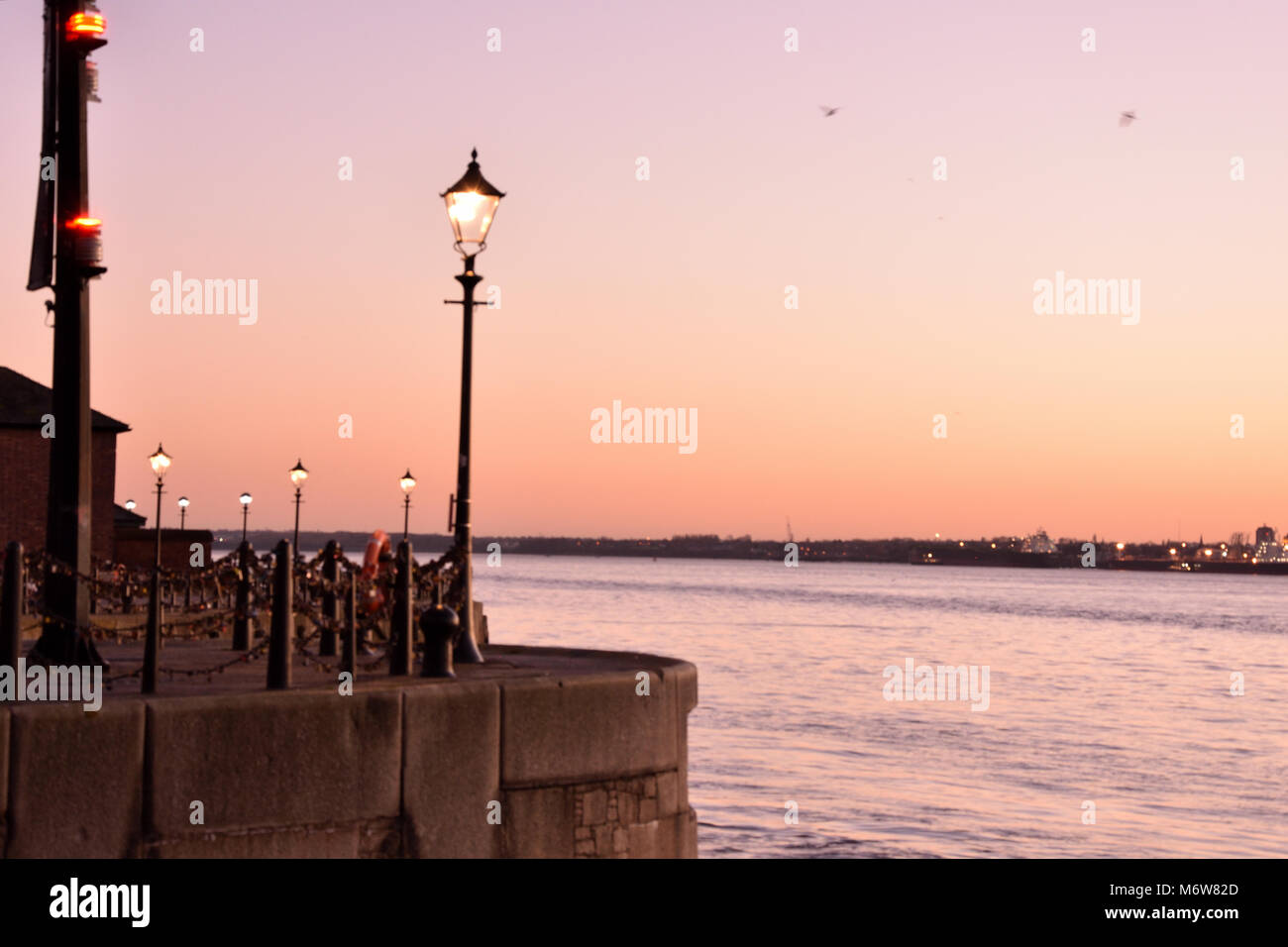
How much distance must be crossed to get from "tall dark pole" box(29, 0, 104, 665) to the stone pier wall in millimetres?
1623

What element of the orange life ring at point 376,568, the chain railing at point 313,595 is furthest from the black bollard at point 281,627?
the orange life ring at point 376,568

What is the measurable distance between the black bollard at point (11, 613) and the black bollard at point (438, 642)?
313 cm

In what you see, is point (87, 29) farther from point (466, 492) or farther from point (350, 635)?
point (350, 635)

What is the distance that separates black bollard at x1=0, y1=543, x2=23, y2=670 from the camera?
9.52 meters

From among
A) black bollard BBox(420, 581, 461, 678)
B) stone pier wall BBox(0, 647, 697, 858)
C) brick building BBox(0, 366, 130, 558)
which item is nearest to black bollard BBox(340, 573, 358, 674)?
stone pier wall BBox(0, 647, 697, 858)

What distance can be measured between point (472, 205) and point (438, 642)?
4.20 m

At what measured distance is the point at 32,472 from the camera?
1962 inches

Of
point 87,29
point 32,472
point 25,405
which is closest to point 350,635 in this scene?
point 87,29

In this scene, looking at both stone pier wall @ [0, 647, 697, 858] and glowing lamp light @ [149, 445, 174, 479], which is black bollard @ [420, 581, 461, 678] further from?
glowing lamp light @ [149, 445, 174, 479]

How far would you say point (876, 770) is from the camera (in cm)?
3044

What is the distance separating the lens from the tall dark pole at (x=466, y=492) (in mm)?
13422

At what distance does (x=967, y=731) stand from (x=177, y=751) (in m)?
31.8

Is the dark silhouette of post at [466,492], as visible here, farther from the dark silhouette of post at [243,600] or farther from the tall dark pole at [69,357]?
the tall dark pole at [69,357]
